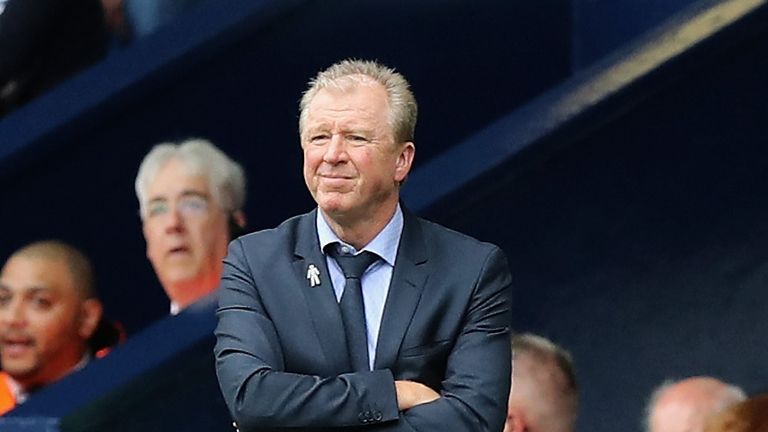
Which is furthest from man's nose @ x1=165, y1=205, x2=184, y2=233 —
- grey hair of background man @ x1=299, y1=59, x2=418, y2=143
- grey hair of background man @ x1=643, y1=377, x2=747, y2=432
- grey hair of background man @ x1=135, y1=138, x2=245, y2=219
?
grey hair of background man @ x1=299, y1=59, x2=418, y2=143

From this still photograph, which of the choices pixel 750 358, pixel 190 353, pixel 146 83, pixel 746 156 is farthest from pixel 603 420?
pixel 146 83

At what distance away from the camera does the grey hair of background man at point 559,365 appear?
21.3 ft

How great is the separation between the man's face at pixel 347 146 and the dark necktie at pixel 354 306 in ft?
0.43

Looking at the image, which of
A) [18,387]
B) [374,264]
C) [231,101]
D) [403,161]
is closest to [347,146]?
[403,161]

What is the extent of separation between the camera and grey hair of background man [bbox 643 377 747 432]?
6488mm

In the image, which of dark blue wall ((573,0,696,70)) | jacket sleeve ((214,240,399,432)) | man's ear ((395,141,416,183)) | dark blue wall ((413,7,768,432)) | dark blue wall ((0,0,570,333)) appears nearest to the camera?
jacket sleeve ((214,240,399,432))

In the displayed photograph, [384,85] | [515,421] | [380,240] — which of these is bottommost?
[380,240]

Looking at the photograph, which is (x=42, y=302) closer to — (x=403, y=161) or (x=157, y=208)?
(x=157, y=208)

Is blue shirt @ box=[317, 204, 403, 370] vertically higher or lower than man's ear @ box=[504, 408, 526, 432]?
lower

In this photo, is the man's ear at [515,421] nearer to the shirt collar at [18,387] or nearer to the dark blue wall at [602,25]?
the dark blue wall at [602,25]

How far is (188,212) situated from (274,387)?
262 cm

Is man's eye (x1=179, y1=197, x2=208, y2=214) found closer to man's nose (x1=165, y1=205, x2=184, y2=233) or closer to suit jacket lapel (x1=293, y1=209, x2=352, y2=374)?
man's nose (x1=165, y1=205, x2=184, y2=233)

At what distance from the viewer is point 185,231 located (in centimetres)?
677

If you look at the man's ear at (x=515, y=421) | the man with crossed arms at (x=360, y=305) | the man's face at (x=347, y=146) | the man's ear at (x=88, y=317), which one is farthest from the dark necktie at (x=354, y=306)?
the man's ear at (x=88, y=317)
